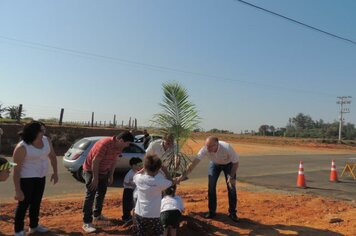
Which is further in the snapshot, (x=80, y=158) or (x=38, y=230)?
(x=80, y=158)

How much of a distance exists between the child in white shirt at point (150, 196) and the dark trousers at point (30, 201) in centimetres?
198

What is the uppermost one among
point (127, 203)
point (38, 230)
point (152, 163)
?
point (152, 163)

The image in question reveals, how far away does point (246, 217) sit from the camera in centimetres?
851

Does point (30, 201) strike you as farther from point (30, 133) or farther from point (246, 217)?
point (246, 217)

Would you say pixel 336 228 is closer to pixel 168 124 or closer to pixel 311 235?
pixel 311 235

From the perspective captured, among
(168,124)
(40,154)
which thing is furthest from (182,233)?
(40,154)

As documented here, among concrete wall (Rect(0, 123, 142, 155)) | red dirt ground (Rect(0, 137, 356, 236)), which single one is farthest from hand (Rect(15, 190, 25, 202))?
concrete wall (Rect(0, 123, 142, 155))

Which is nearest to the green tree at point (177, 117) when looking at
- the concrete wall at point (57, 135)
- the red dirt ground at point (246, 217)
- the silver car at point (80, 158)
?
the red dirt ground at point (246, 217)

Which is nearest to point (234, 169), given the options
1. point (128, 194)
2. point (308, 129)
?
point (128, 194)

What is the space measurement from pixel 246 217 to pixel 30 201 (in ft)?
13.9

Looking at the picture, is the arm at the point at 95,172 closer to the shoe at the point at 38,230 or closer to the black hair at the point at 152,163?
the shoe at the point at 38,230

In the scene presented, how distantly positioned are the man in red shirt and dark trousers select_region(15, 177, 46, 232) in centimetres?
79

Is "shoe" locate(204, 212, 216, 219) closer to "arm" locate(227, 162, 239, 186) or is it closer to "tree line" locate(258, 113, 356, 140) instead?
"arm" locate(227, 162, 239, 186)

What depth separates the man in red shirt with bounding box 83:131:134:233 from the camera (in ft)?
22.3
